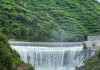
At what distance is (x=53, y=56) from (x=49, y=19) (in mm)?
8989

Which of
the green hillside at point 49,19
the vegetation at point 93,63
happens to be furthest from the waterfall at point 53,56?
the vegetation at point 93,63

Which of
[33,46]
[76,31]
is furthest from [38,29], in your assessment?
[33,46]

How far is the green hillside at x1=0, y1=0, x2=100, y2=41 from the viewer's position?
1163 inches

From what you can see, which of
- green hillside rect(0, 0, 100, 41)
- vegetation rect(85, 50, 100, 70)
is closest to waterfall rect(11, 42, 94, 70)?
green hillside rect(0, 0, 100, 41)

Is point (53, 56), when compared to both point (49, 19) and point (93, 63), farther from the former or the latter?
point (49, 19)

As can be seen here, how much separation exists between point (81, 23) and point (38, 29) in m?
5.64

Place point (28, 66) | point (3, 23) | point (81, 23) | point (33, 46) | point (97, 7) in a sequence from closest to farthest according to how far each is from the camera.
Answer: point (28, 66), point (33, 46), point (3, 23), point (81, 23), point (97, 7)

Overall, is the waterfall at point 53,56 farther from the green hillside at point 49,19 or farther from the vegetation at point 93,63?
the vegetation at point 93,63

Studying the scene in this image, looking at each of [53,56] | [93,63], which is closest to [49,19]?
[53,56]

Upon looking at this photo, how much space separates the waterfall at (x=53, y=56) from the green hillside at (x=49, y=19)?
13.2 ft

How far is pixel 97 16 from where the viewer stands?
36594 mm

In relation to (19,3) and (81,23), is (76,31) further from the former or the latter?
(19,3)

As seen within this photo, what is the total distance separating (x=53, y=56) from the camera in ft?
79.0

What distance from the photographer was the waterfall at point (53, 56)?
77.9 ft
